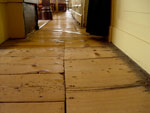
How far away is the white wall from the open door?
0.52 feet

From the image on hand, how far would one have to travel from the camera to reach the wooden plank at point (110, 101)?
1.84 feet

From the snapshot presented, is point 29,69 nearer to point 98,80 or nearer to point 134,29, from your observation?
point 98,80

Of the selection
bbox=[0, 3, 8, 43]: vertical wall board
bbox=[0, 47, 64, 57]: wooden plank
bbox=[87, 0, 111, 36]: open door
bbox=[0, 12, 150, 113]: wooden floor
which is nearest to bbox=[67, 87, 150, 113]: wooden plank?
bbox=[0, 12, 150, 113]: wooden floor

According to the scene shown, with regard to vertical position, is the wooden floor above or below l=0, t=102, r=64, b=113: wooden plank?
above

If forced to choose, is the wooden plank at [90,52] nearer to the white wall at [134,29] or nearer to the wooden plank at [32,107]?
the white wall at [134,29]

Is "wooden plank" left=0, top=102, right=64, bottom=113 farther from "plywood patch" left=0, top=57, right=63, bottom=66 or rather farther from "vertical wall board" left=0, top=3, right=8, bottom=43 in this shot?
"vertical wall board" left=0, top=3, right=8, bottom=43

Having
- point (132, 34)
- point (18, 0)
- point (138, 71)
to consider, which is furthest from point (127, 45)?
point (18, 0)

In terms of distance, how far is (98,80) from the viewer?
780mm

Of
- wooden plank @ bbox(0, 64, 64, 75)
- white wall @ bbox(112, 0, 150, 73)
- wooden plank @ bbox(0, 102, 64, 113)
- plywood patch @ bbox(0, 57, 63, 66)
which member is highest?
white wall @ bbox(112, 0, 150, 73)

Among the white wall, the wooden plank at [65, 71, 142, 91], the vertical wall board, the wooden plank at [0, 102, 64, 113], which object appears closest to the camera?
the wooden plank at [0, 102, 64, 113]

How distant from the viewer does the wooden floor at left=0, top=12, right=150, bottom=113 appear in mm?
581

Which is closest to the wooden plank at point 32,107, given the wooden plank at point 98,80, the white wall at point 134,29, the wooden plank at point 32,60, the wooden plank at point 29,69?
the wooden plank at point 98,80

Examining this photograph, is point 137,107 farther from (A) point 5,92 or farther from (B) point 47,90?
(A) point 5,92

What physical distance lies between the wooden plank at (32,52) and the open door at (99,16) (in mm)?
512
